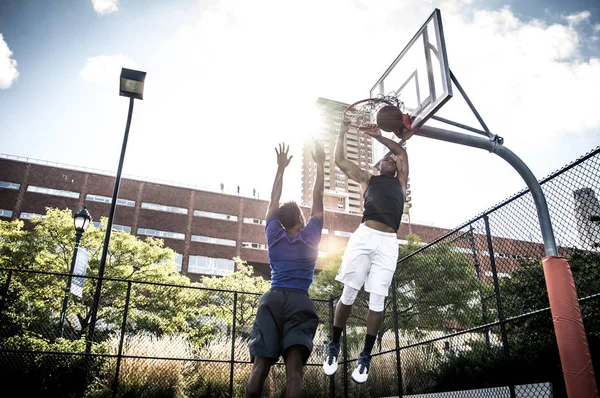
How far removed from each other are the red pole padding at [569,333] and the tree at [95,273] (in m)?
13.7

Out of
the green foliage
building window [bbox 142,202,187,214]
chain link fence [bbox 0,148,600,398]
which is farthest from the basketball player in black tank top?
building window [bbox 142,202,187,214]

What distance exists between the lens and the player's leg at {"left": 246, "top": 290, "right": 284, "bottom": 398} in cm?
299

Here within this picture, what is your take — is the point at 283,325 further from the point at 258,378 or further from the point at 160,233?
the point at 160,233

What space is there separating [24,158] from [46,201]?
4064mm

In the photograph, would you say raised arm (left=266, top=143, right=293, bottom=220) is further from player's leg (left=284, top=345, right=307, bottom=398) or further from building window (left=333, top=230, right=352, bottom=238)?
building window (left=333, top=230, right=352, bottom=238)

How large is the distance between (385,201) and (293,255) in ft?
4.56

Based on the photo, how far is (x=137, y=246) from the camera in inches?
842

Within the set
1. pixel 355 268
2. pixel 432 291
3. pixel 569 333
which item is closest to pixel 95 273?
→ pixel 432 291

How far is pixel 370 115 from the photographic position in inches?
230

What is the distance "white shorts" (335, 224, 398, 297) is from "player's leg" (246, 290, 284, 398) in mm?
1235

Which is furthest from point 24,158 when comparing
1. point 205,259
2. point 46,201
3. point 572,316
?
point 572,316

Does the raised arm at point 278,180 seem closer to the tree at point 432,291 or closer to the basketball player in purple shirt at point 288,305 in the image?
the basketball player in purple shirt at point 288,305

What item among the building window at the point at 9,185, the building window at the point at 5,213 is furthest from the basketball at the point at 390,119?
the building window at the point at 9,185

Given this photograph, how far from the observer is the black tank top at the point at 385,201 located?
14.2ft
